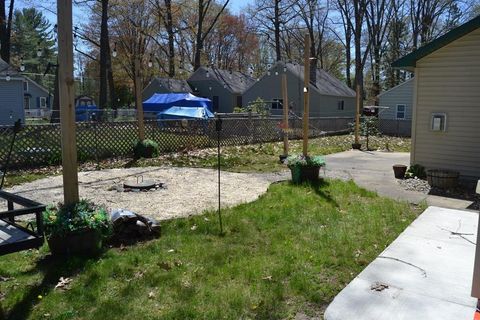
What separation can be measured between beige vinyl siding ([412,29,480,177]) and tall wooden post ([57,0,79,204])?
7.55 meters

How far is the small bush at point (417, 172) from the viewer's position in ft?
29.6

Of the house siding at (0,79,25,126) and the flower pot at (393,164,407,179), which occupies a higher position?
the house siding at (0,79,25,126)

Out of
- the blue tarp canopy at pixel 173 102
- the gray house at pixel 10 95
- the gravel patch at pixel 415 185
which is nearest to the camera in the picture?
the gravel patch at pixel 415 185

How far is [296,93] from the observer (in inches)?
1187

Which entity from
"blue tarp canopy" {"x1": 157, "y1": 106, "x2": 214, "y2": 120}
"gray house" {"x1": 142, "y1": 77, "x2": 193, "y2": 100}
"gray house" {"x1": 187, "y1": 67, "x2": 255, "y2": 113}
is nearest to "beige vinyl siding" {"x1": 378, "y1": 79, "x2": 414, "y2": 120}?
"gray house" {"x1": 187, "y1": 67, "x2": 255, "y2": 113}

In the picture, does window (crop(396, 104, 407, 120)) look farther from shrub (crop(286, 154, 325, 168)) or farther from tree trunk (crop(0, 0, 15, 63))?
tree trunk (crop(0, 0, 15, 63))

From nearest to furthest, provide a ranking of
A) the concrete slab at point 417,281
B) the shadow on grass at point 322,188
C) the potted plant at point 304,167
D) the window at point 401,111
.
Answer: the concrete slab at point 417,281, the shadow on grass at point 322,188, the potted plant at point 304,167, the window at point 401,111

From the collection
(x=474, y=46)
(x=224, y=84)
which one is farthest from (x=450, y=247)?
(x=224, y=84)

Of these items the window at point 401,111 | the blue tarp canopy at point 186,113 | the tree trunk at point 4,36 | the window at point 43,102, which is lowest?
the blue tarp canopy at point 186,113

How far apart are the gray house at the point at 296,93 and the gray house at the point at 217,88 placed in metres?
3.44

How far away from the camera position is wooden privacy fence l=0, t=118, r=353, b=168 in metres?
10.1

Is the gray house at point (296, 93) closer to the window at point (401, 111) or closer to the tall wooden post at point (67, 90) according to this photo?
the window at point (401, 111)

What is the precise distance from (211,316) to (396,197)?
506 cm

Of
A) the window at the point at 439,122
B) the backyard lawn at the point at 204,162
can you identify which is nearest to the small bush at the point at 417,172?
the window at the point at 439,122
